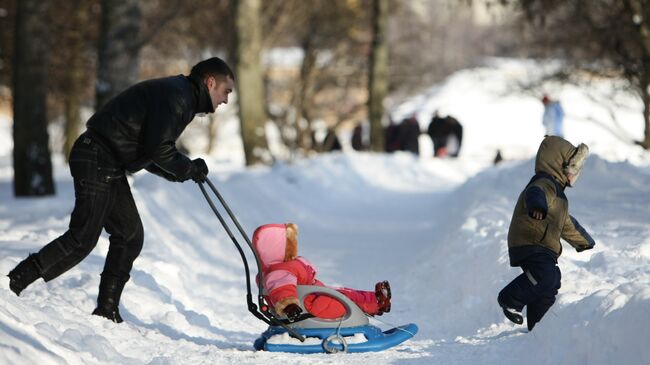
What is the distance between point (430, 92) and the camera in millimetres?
59219

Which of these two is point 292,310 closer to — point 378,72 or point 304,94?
point 378,72

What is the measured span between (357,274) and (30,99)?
895cm

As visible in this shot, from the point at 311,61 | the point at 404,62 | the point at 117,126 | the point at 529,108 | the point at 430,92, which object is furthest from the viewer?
the point at 430,92

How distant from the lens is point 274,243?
6.20 metres

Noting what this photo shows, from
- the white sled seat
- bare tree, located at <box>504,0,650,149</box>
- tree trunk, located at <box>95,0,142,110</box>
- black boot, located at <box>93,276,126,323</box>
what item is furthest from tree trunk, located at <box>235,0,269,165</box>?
the white sled seat

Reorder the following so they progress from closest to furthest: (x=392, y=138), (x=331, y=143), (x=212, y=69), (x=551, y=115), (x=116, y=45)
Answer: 1. (x=212, y=69)
2. (x=116, y=45)
3. (x=551, y=115)
4. (x=392, y=138)
5. (x=331, y=143)

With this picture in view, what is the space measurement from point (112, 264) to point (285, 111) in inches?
1150

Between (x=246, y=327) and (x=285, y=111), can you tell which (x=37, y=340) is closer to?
(x=246, y=327)

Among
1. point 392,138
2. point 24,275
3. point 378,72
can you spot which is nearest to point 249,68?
point 378,72

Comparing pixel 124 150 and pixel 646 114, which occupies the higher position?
pixel 646 114

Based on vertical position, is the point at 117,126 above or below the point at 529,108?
below

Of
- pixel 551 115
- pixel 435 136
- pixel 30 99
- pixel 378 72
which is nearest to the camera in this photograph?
pixel 30 99

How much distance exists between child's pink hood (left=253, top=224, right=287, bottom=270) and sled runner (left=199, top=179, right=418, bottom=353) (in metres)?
0.13

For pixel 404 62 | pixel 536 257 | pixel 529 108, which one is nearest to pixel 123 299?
pixel 536 257
